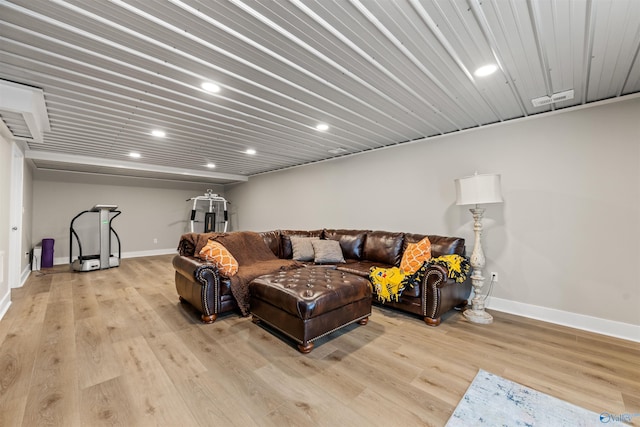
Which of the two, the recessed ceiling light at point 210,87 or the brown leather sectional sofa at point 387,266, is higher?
the recessed ceiling light at point 210,87

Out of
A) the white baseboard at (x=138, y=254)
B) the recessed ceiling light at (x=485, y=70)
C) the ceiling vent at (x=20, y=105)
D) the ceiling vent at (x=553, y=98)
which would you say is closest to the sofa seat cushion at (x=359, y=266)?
the recessed ceiling light at (x=485, y=70)

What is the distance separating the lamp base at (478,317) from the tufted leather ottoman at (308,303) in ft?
3.88

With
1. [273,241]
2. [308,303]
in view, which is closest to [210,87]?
[308,303]

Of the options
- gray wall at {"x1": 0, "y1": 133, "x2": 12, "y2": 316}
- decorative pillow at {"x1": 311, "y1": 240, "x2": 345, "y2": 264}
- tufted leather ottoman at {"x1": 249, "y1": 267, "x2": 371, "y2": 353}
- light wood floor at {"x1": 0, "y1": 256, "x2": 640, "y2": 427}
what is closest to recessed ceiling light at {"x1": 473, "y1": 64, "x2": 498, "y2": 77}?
tufted leather ottoman at {"x1": 249, "y1": 267, "x2": 371, "y2": 353}

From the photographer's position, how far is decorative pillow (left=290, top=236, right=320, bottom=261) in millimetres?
4199

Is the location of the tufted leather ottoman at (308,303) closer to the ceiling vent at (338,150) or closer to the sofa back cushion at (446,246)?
the sofa back cushion at (446,246)

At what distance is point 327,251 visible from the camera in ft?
13.5

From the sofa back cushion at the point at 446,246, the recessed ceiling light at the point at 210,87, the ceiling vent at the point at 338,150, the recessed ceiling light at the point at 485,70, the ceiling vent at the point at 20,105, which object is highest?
the ceiling vent at the point at 338,150

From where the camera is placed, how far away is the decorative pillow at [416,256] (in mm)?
3205

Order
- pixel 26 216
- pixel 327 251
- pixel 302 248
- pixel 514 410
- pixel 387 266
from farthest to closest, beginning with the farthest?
pixel 26 216 → pixel 302 248 → pixel 327 251 → pixel 387 266 → pixel 514 410

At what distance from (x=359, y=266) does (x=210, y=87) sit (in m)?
2.83

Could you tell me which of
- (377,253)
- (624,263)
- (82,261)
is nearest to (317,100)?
(377,253)

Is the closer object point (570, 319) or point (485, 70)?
point (485, 70)

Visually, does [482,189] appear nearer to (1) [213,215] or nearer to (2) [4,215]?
A: (2) [4,215]
